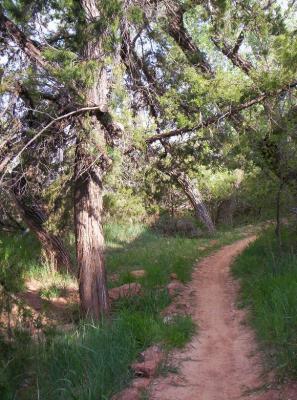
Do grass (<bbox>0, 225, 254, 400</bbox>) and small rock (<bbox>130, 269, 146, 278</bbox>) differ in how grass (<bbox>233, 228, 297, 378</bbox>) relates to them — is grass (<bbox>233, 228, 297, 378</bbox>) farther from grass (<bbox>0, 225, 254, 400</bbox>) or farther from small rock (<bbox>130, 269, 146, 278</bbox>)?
small rock (<bbox>130, 269, 146, 278</bbox>)

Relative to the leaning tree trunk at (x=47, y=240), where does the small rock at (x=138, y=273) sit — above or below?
below

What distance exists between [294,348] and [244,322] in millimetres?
2182

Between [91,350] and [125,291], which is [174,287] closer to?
[125,291]

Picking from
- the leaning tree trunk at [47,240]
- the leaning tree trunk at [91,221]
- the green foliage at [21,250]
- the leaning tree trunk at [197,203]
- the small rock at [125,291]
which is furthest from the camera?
the leaning tree trunk at [197,203]

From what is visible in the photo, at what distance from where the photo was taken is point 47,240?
10750 mm

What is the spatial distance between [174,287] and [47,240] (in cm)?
311

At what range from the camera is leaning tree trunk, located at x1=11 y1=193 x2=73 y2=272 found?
10.4 metres

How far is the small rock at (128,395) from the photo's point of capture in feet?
16.9

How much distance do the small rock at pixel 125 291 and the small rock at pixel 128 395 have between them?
3.43 m

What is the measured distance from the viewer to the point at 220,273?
10.9 meters

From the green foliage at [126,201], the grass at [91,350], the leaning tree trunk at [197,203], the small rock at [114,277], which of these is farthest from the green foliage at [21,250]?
the leaning tree trunk at [197,203]

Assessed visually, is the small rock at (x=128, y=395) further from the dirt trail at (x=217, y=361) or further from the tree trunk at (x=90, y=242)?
the tree trunk at (x=90, y=242)

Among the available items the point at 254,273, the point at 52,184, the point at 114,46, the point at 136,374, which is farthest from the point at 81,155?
the point at 254,273

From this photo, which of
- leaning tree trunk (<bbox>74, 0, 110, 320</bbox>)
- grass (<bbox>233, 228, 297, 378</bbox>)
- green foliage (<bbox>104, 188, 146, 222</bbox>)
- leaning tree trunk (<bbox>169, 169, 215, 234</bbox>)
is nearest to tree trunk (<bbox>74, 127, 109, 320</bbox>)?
leaning tree trunk (<bbox>74, 0, 110, 320</bbox>)
